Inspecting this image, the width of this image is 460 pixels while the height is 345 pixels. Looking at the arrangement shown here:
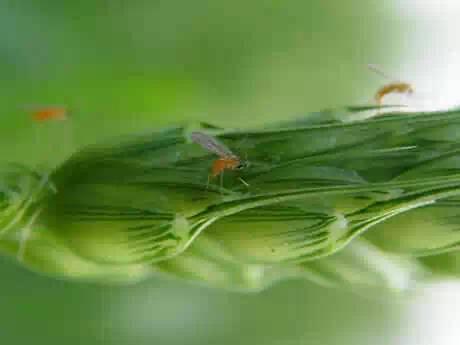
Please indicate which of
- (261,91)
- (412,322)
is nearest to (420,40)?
(261,91)

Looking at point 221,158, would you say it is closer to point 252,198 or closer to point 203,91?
point 252,198

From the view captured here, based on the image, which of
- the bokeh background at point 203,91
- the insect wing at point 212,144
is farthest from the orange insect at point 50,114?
the insect wing at point 212,144

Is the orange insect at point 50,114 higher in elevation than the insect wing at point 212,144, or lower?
higher

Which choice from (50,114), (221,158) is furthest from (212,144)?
(50,114)

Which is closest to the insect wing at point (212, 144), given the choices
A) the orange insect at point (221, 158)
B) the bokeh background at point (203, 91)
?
the orange insect at point (221, 158)

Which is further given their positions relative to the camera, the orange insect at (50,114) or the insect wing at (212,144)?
the orange insect at (50,114)

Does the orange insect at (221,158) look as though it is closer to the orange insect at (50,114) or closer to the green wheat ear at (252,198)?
the green wheat ear at (252,198)

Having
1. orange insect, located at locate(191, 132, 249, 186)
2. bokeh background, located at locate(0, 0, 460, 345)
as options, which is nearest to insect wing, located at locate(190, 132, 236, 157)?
orange insect, located at locate(191, 132, 249, 186)
